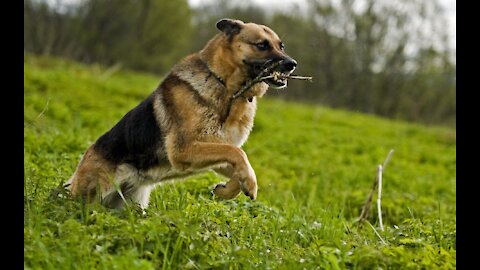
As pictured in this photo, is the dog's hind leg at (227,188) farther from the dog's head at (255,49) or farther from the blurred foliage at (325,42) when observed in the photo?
the blurred foliage at (325,42)

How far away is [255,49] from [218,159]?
1121mm

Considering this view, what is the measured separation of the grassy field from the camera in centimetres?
414

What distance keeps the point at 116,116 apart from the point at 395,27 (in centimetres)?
2293

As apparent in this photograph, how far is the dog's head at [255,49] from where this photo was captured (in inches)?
212

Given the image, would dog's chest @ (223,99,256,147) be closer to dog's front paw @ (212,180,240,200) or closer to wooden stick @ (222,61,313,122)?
wooden stick @ (222,61,313,122)

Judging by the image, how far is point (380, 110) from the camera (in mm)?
36312

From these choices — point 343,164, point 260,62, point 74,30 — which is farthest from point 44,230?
point 74,30

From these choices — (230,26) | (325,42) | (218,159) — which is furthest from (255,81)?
(325,42)

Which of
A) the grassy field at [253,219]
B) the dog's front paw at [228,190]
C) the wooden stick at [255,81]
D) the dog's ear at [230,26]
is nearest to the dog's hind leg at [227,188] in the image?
the dog's front paw at [228,190]

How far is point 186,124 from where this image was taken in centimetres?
537

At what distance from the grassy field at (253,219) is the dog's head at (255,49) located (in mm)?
1301

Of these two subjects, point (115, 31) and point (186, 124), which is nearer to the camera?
point (186, 124)

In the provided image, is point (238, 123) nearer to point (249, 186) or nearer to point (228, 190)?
point (228, 190)
